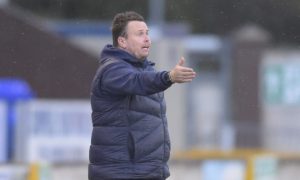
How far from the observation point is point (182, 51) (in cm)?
1838

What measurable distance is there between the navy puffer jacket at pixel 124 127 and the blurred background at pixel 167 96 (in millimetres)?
2855

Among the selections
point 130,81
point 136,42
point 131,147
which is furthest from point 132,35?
point 131,147

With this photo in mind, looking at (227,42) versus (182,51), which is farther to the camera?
(227,42)

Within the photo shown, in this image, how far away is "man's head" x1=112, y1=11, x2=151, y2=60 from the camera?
222 inches

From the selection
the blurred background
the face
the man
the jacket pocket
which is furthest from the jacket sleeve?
the blurred background

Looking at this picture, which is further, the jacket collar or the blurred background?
the blurred background

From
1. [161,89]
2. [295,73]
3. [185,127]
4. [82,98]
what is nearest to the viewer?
[161,89]

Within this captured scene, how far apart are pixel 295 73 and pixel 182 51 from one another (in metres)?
2.62

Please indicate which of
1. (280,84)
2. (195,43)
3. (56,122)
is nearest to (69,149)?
(56,122)

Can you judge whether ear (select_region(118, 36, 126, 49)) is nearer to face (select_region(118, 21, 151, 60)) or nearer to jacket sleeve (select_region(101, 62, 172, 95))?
face (select_region(118, 21, 151, 60))

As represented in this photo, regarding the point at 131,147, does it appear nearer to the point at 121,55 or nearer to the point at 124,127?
the point at 124,127

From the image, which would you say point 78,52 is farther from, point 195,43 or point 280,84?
point 195,43

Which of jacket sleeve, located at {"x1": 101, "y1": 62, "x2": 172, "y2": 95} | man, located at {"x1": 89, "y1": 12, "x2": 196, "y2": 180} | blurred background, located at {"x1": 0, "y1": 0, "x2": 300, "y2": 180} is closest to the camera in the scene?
jacket sleeve, located at {"x1": 101, "y1": 62, "x2": 172, "y2": 95}

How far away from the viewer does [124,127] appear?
18.1ft
